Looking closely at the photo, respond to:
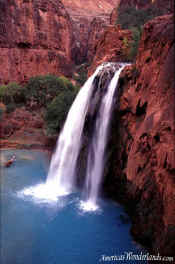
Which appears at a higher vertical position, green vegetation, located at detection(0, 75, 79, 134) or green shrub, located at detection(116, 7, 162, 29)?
green shrub, located at detection(116, 7, 162, 29)

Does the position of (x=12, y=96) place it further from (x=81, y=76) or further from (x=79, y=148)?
(x=79, y=148)

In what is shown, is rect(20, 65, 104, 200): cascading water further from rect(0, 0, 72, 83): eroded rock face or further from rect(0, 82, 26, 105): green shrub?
rect(0, 0, 72, 83): eroded rock face

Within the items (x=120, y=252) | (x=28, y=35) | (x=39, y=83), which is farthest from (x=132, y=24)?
(x=120, y=252)

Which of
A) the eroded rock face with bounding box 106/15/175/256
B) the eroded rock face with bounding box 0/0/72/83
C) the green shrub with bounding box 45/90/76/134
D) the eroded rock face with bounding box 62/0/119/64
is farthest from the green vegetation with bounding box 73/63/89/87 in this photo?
the eroded rock face with bounding box 106/15/175/256

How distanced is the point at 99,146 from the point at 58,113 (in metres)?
8.59

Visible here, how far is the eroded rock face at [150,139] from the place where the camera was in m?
6.53

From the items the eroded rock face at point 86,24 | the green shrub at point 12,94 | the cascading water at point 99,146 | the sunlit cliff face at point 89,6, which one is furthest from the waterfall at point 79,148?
the sunlit cliff face at point 89,6

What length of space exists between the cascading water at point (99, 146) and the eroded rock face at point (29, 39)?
24502 mm

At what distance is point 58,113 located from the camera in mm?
19031

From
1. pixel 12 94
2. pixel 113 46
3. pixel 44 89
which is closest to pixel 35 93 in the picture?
pixel 44 89

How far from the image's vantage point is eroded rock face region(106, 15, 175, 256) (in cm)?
653

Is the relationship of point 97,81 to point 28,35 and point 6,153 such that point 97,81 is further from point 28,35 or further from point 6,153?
point 28,35

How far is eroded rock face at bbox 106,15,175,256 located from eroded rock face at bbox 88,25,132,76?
927 centimetres

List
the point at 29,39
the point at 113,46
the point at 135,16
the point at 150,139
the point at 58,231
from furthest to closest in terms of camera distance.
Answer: the point at 29,39, the point at 135,16, the point at 113,46, the point at 58,231, the point at 150,139
